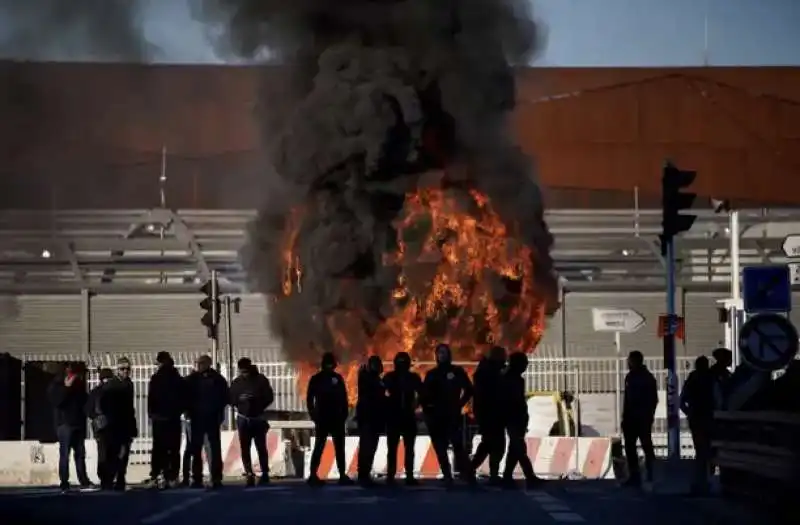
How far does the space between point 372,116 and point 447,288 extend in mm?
4000

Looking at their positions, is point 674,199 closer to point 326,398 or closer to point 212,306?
point 326,398

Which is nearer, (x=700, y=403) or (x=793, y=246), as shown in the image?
(x=793, y=246)

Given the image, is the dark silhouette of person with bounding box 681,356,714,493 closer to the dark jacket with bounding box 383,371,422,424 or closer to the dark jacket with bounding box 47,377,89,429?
the dark jacket with bounding box 383,371,422,424

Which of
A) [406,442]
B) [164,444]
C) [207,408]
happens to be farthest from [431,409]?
[164,444]

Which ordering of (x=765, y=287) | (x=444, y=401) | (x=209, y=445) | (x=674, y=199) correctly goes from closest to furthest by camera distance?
(x=765, y=287) < (x=674, y=199) < (x=444, y=401) < (x=209, y=445)

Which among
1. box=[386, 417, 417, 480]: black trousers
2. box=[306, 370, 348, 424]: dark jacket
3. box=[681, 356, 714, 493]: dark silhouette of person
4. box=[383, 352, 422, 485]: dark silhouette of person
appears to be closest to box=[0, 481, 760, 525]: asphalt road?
box=[386, 417, 417, 480]: black trousers

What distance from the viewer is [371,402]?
22719 mm

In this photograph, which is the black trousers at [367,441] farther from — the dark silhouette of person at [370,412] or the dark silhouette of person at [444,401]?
the dark silhouette of person at [444,401]

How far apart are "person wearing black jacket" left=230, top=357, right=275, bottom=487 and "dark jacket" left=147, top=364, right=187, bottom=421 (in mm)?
775

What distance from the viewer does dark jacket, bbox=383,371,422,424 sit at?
74.4ft

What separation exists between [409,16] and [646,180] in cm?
1774

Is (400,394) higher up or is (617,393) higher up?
(400,394)

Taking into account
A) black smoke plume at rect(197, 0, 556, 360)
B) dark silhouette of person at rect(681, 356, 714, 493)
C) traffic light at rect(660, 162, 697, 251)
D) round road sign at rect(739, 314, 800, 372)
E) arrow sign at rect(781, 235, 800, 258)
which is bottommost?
dark silhouette of person at rect(681, 356, 714, 493)

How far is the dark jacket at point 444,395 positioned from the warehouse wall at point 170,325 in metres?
18.2
